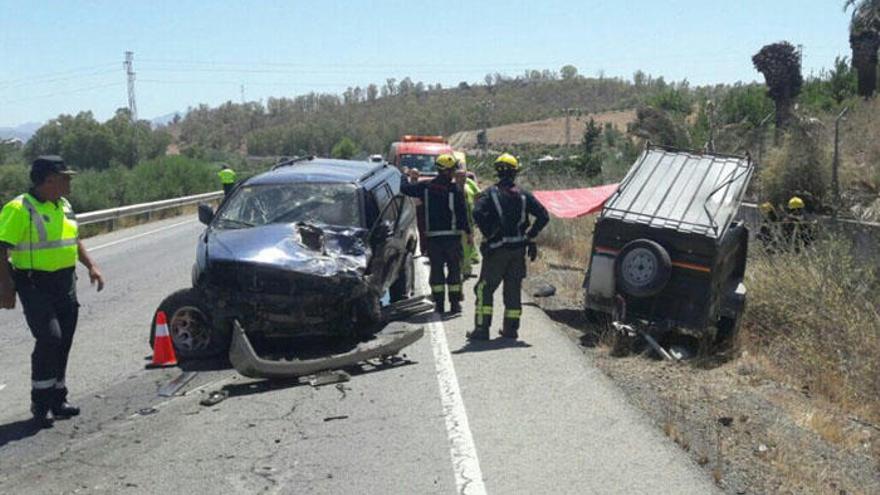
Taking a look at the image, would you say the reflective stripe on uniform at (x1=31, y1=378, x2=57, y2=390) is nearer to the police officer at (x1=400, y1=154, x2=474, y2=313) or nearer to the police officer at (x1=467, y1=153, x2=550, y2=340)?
the police officer at (x1=467, y1=153, x2=550, y2=340)

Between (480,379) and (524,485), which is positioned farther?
(480,379)

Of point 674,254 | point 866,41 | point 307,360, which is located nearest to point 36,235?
point 307,360

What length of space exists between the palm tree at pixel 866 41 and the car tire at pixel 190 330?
25290 mm

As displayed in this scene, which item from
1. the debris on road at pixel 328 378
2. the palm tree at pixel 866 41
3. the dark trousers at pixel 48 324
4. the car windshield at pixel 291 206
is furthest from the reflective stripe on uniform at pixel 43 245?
the palm tree at pixel 866 41

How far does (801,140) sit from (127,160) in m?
59.8

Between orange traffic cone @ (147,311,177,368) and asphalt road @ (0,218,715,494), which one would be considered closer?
asphalt road @ (0,218,715,494)

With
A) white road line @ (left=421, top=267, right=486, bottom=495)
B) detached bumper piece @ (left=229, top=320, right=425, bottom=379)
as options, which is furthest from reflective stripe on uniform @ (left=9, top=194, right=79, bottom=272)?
white road line @ (left=421, top=267, right=486, bottom=495)

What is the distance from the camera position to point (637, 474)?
516cm

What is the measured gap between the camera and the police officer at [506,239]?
9094mm

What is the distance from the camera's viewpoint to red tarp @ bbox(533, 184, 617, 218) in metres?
14.7

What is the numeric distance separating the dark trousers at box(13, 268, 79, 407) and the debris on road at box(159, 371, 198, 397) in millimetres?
818

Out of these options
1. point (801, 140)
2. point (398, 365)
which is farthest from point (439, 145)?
point (398, 365)

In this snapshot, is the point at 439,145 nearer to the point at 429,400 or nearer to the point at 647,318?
the point at 647,318

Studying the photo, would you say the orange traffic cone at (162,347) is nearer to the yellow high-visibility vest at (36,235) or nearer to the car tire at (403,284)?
the yellow high-visibility vest at (36,235)
